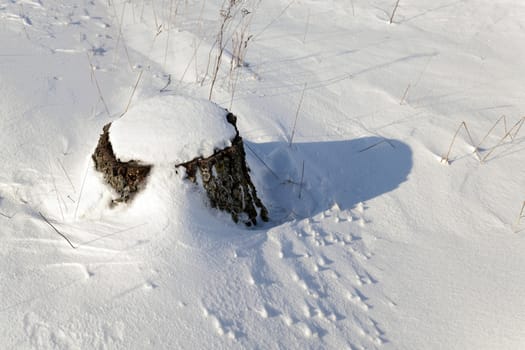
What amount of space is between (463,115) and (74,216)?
2663 millimetres

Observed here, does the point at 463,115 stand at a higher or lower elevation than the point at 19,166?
higher

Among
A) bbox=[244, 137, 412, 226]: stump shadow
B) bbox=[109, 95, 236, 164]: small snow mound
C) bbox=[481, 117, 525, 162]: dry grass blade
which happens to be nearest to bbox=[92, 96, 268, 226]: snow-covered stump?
bbox=[109, 95, 236, 164]: small snow mound

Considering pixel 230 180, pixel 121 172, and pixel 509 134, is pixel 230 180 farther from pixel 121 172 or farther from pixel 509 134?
pixel 509 134

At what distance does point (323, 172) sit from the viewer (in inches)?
104

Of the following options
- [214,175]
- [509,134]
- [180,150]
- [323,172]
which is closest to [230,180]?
[214,175]

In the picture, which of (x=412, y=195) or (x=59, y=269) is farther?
(x=412, y=195)

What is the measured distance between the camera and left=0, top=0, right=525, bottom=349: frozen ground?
1.72 metres

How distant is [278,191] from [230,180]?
50 cm

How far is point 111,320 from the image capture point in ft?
5.29

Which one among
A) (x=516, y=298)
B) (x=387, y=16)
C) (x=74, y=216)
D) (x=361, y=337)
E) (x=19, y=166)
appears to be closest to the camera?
(x=361, y=337)

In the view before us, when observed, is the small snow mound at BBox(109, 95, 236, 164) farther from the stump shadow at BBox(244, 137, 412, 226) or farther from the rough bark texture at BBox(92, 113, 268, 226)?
the stump shadow at BBox(244, 137, 412, 226)

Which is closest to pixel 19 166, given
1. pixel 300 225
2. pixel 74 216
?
pixel 74 216

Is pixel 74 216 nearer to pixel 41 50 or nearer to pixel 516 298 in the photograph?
pixel 41 50

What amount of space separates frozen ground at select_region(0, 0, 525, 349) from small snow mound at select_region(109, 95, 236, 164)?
2.3 inches
